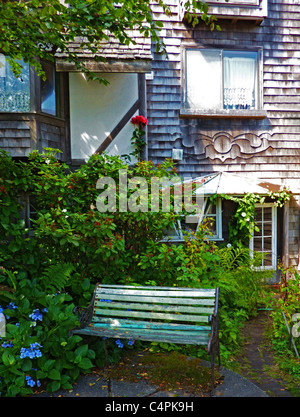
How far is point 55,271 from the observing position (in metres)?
3.51

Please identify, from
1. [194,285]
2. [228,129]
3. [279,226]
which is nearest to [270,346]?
[194,285]

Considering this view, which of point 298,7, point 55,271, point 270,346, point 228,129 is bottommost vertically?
point 270,346

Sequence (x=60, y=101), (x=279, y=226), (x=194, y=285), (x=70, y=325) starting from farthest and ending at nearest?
(x=279, y=226)
(x=60, y=101)
(x=194, y=285)
(x=70, y=325)

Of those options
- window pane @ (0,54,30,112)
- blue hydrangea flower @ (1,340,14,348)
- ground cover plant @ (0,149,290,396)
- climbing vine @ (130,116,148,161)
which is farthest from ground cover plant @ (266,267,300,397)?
window pane @ (0,54,30,112)

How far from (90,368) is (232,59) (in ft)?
22.4

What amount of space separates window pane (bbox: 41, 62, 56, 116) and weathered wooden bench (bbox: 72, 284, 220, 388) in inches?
173

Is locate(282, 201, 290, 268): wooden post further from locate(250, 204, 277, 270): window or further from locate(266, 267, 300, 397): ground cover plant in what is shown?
locate(266, 267, 300, 397): ground cover plant

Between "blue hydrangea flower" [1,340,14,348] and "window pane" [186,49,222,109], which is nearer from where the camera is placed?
"blue hydrangea flower" [1,340,14,348]

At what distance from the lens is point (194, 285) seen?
4.04 meters

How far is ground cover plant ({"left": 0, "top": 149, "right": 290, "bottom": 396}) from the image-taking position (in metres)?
3.05

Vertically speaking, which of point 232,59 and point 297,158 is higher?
point 232,59
